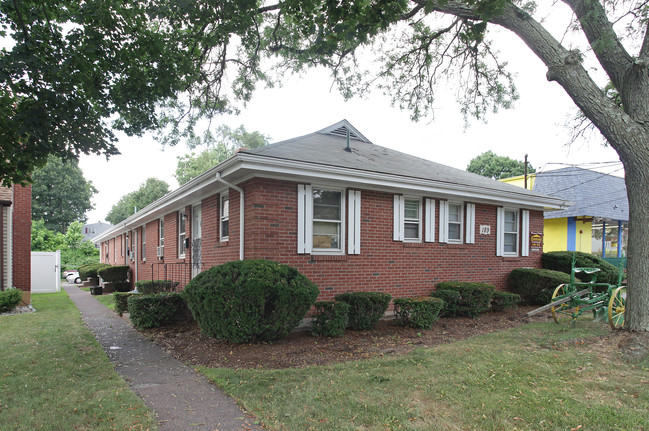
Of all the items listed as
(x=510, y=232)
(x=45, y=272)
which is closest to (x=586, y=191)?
(x=510, y=232)

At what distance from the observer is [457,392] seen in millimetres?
4484

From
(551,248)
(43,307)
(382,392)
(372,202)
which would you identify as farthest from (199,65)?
(551,248)

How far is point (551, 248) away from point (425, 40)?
1540 centimetres

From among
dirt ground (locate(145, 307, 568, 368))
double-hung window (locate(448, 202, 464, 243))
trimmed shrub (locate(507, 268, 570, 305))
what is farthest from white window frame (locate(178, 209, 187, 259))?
trimmed shrub (locate(507, 268, 570, 305))

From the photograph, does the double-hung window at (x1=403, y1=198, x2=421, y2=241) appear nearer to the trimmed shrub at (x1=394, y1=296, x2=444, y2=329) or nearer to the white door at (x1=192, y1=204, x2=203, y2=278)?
the trimmed shrub at (x1=394, y1=296, x2=444, y2=329)

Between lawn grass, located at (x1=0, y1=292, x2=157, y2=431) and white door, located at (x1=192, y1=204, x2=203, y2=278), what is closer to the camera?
lawn grass, located at (x1=0, y1=292, x2=157, y2=431)

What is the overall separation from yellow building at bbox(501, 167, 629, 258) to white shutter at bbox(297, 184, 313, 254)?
16.6 m

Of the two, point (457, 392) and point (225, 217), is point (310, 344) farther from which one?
point (225, 217)

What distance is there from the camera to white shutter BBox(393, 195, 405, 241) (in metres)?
9.76

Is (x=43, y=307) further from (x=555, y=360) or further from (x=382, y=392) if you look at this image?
(x=555, y=360)

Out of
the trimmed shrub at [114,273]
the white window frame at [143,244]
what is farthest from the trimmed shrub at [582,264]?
the trimmed shrub at [114,273]

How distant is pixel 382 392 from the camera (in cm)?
452

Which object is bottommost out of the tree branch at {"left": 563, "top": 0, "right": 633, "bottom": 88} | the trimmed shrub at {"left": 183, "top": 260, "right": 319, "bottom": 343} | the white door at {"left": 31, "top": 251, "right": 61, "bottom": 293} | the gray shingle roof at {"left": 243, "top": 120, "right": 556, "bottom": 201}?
the white door at {"left": 31, "top": 251, "right": 61, "bottom": 293}

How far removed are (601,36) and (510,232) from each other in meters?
7.25
